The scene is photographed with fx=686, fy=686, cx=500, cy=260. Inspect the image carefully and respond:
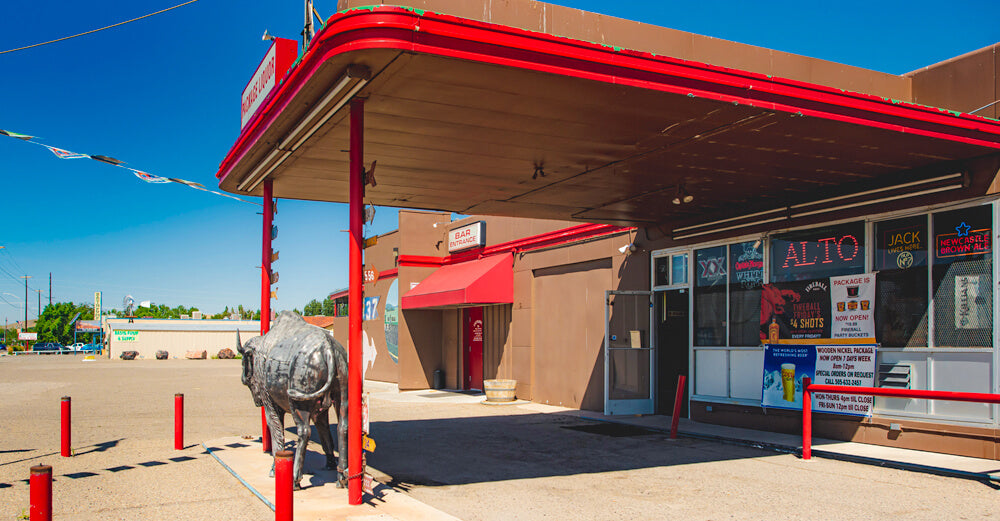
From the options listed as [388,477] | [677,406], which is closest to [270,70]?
[388,477]

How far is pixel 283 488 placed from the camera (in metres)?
4.33

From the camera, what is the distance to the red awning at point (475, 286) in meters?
17.8

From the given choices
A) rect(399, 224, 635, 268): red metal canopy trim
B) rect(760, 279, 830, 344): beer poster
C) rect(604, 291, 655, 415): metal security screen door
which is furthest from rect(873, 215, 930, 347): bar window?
rect(399, 224, 635, 268): red metal canopy trim

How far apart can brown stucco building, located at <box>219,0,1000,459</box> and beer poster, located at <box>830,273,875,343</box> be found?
0.11 feet

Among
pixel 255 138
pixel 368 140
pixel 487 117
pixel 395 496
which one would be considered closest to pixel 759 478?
pixel 395 496

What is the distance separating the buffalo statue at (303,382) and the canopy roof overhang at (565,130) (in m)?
2.32

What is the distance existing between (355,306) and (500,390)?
11.1m

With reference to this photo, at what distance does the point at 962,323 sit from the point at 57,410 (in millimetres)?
18648

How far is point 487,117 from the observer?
7430 mm

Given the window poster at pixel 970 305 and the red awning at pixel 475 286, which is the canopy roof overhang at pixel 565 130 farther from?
the red awning at pixel 475 286

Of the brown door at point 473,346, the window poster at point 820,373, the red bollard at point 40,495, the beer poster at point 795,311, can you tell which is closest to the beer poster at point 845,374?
the window poster at point 820,373

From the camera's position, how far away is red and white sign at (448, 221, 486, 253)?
20.2 m

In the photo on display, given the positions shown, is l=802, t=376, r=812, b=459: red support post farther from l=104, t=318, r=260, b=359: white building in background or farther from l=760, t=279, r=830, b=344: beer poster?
l=104, t=318, r=260, b=359: white building in background

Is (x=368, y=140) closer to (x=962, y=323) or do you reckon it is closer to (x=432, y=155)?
(x=432, y=155)
